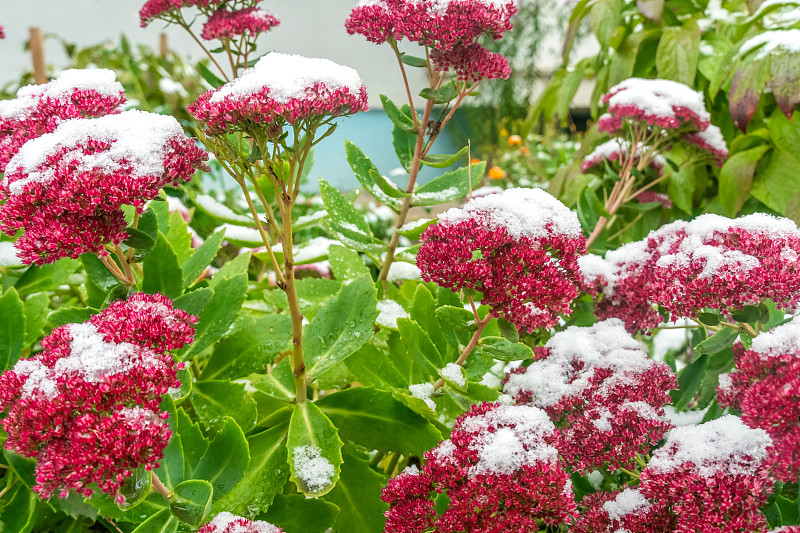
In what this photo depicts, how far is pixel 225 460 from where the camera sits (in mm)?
531

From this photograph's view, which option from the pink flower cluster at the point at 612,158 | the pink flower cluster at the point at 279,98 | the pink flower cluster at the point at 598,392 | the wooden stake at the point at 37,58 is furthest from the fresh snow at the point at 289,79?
the wooden stake at the point at 37,58

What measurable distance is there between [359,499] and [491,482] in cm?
20

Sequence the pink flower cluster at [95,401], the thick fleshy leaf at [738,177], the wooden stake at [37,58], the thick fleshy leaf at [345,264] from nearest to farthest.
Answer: the pink flower cluster at [95,401] → the thick fleshy leaf at [345,264] → the thick fleshy leaf at [738,177] → the wooden stake at [37,58]

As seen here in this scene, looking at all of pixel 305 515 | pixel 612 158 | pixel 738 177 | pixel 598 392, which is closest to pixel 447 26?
pixel 598 392

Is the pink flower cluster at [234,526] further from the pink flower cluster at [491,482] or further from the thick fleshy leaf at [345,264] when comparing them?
the thick fleshy leaf at [345,264]

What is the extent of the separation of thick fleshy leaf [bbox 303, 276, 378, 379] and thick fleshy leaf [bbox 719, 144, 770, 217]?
0.87m

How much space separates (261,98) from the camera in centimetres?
50

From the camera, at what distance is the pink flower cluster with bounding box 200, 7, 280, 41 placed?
2.87 ft

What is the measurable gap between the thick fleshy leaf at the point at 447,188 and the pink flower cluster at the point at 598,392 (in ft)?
0.80

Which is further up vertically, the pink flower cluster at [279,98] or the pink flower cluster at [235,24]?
the pink flower cluster at [235,24]

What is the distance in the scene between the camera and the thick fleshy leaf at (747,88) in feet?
3.43

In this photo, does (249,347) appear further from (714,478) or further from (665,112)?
(665,112)

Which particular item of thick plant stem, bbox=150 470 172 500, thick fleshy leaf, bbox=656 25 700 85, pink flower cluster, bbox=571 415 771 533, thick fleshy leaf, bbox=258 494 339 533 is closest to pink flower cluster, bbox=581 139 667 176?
thick fleshy leaf, bbox=656 25 700 85

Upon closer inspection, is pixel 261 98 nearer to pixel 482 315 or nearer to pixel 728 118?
pixel 482 315
